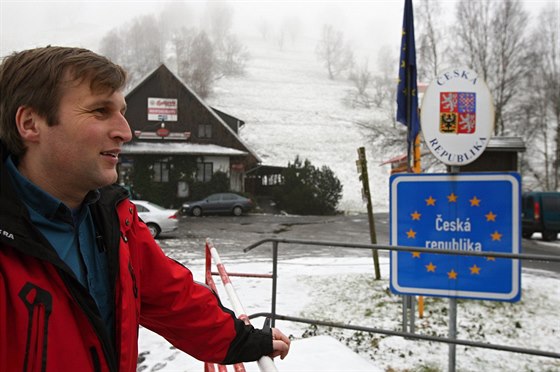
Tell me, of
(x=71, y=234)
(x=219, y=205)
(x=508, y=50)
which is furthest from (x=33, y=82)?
(x=508, y=50)

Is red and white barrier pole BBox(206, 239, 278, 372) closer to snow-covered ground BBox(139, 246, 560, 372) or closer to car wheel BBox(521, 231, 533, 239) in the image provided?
snow-covered ground BBox(139, 246, 560, 372)

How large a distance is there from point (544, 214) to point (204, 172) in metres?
20.6

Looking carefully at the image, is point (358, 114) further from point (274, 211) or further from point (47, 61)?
point (47, 61)

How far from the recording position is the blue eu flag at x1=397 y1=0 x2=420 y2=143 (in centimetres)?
607

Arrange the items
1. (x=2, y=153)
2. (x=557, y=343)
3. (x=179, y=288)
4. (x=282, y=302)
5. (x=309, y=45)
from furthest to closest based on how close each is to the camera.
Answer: (x=309, y=45) < (x=282, y=302) < (x=557, y=343) < (x=179, y=288) < (x=2, y=153)

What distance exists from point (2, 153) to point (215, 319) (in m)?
0.80

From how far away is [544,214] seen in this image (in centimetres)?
1576

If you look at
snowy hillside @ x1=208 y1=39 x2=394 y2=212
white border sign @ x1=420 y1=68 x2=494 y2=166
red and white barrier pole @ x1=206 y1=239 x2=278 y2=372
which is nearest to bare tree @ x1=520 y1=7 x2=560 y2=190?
snowy hillside @ x1=208 y1=39 x2=394 y2=212

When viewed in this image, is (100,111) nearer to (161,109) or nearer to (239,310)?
(239,310)

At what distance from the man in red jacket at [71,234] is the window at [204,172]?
2869cm

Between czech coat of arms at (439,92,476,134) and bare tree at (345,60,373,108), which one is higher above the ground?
bare tree at (345,60,373,108)

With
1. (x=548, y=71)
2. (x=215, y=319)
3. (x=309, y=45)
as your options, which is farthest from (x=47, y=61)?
(x=309, y=45)

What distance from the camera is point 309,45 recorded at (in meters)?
122

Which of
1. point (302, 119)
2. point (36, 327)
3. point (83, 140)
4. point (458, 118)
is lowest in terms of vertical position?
point (36, 327)
